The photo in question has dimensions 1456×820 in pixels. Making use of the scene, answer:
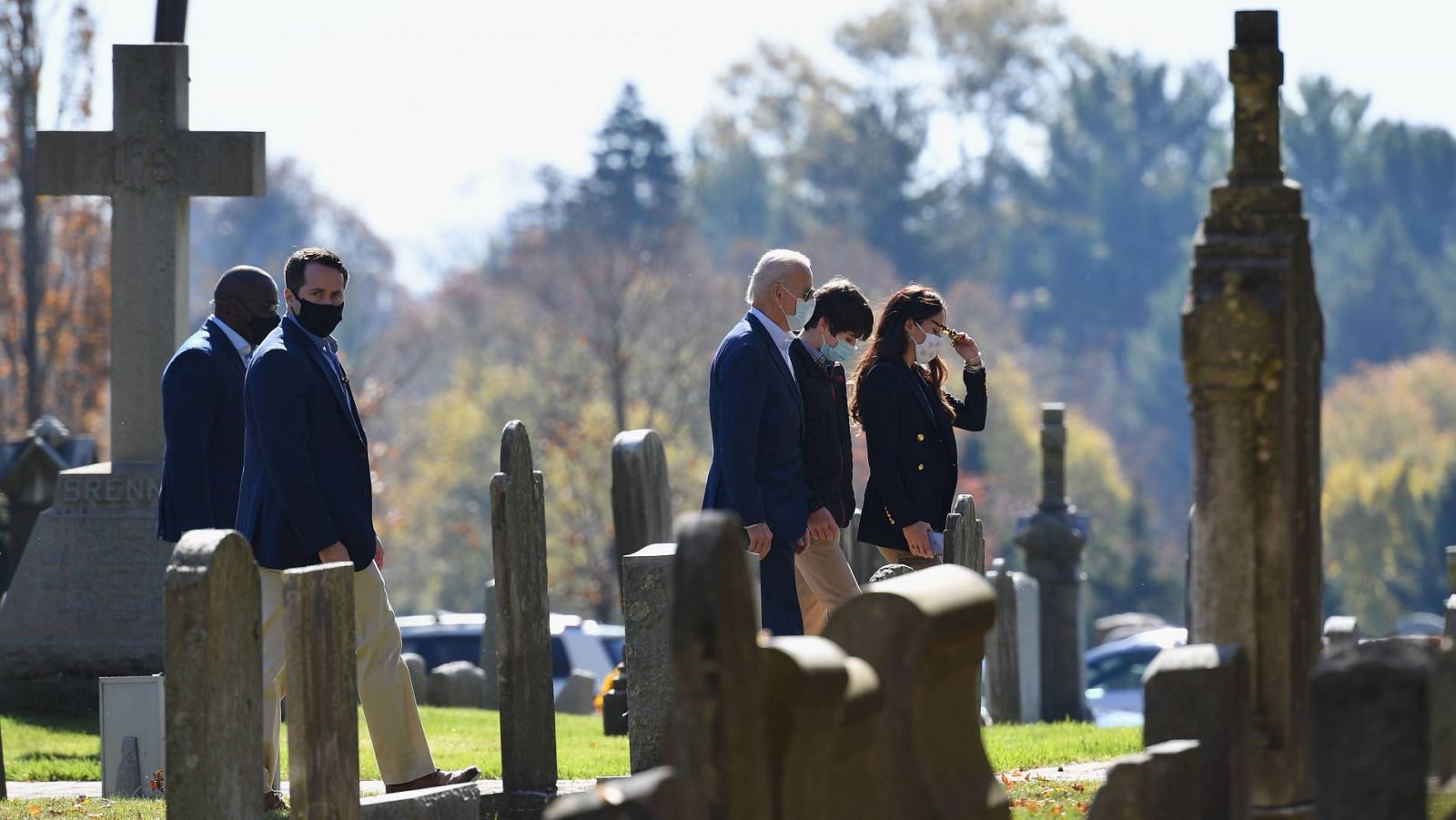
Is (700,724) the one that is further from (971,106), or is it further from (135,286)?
(971,106)

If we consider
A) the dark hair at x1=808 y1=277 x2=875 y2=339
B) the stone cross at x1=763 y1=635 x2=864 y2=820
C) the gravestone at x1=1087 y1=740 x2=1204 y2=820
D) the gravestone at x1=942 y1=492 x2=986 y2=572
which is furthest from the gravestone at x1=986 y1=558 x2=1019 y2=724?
the stone cross at x1=763 y1=635 x2=864 y2=820

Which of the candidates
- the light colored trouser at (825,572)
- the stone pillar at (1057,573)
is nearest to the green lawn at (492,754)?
the light colored trouser at (825,572)

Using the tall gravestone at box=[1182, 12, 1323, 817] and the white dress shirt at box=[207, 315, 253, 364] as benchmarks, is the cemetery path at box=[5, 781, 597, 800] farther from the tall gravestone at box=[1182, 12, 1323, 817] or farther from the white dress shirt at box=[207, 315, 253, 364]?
the tall gravestone at box=[1182, 12, 1323, 817]

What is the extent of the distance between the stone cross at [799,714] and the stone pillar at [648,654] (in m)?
3.02

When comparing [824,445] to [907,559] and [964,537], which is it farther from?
[964,537]

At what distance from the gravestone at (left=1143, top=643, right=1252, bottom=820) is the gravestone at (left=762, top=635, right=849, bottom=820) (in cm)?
114

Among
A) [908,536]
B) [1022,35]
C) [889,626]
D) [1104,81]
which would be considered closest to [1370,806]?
[889,626]

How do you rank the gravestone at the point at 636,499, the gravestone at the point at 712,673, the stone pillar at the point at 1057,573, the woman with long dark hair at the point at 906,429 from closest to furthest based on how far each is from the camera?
the gravestone at the point at 712,673 → the woman with long dark hair at the point at 906,429 → the gravestone at the point at 636,499 → the stone pillar at the point at 1057,573

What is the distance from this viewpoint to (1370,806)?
4977 millimetres

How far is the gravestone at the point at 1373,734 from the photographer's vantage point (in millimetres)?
4934

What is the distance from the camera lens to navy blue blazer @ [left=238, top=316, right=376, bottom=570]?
7.96m

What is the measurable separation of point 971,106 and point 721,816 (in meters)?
69.1

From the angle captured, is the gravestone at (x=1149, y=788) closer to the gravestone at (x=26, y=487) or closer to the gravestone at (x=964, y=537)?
the gravestone at (x=964, y=537)

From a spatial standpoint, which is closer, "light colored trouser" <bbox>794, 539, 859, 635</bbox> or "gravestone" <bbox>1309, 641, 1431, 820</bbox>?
"gravestone" <bbox>1309, 641, 1431, 820</bbox>
